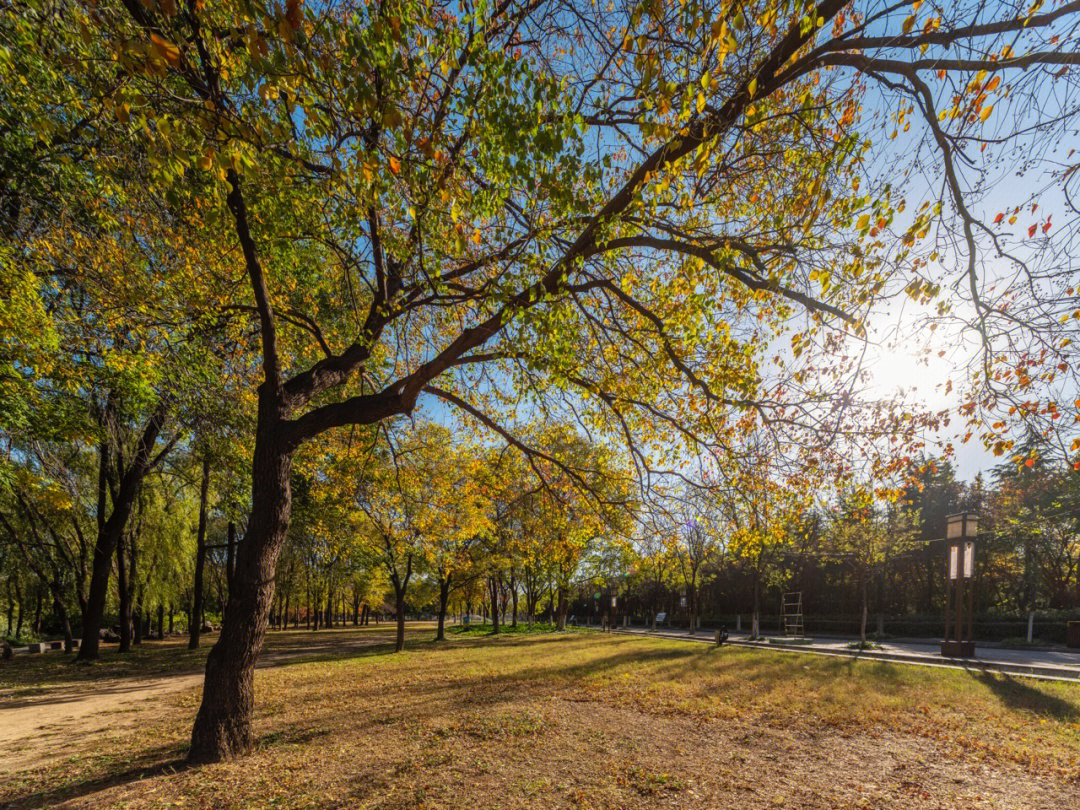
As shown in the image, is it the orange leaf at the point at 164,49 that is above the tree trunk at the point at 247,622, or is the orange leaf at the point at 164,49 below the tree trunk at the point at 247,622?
above

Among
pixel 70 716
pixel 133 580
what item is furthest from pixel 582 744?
pixel 133 580

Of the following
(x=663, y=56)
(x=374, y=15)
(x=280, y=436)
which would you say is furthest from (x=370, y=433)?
(x=663, y=56)

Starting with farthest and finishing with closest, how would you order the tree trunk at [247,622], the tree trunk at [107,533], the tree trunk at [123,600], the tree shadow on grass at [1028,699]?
1. the tree trunk at [123,600]
2. the tree trunk at [107,533]
3. the tree shadow on grass at [1028,699]
4. the tree trunk at [247,622]

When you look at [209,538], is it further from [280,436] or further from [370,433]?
[280,436]

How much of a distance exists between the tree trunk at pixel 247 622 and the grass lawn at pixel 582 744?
11.5 inches

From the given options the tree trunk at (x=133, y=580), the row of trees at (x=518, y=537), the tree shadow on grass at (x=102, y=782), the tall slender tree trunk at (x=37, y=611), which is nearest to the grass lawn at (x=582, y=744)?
the tree shadow on grass at (x=102, y=782)

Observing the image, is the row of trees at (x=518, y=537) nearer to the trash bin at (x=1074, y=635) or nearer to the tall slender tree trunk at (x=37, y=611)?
the tall slender tree trunk at (x=37, y=611)

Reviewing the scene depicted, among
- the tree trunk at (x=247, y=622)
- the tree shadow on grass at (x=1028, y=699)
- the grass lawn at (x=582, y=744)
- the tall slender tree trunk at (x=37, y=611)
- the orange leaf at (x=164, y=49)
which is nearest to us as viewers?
the orange leaf at (x=164, y=49)

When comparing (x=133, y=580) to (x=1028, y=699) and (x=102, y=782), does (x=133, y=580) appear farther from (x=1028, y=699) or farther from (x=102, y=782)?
(x=1028, y=699)

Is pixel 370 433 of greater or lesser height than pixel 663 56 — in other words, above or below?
below

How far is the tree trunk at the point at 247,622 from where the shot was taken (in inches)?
202

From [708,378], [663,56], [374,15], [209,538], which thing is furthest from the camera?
[209,538]

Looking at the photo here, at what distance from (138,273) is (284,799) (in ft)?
21.8

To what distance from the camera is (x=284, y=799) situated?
14.0 feet
